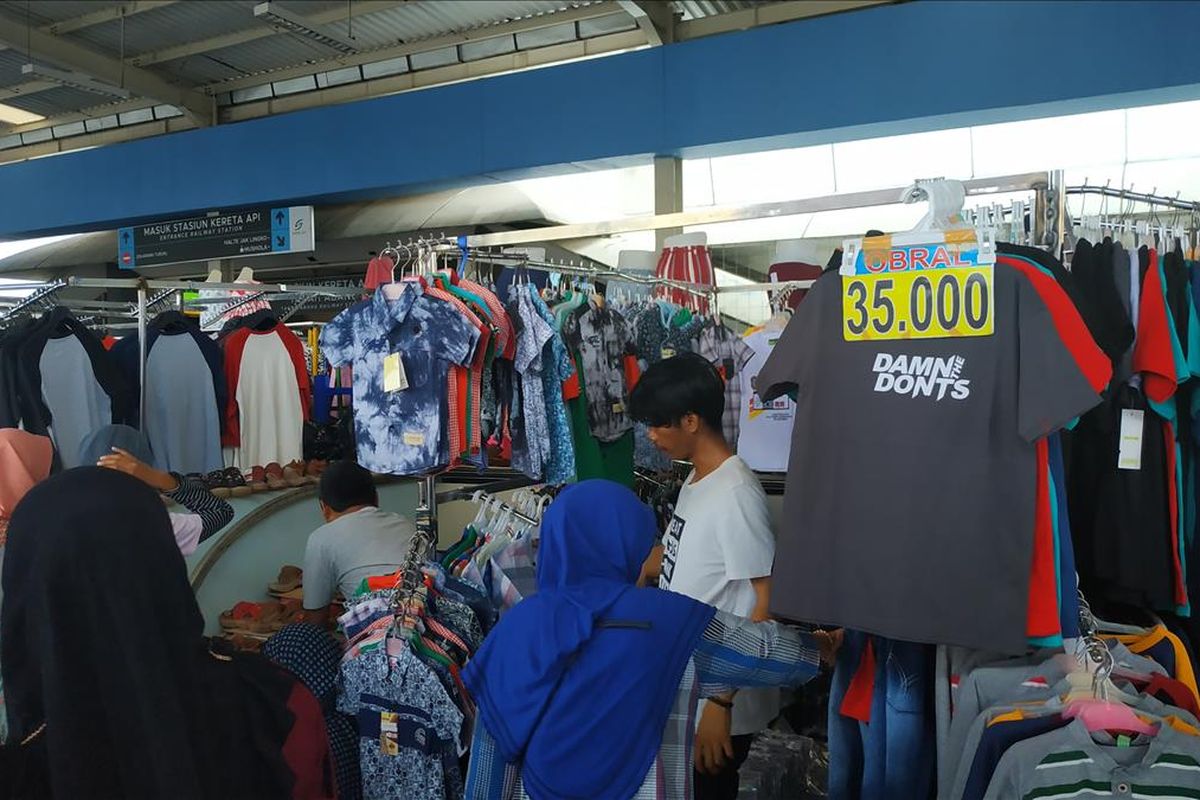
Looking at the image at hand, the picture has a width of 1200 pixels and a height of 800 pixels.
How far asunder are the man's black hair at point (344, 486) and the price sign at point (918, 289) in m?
2.25

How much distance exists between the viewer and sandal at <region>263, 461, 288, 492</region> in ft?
13.8

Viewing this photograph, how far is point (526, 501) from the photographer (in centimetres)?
309

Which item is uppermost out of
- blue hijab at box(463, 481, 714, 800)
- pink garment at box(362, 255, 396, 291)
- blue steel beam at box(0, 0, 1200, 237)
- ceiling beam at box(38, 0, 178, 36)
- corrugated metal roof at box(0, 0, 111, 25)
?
corrugated metal roof at box(0, 0, 111, 25)

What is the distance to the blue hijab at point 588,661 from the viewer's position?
169 centimetres

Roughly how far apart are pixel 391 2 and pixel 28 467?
619 cm

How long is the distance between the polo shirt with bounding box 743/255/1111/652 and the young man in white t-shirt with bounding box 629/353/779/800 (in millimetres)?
219

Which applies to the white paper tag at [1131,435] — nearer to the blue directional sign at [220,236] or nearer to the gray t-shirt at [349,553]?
the gray t-shirt at [349,553]

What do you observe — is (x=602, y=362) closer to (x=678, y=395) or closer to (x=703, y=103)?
(x=678, y=395)

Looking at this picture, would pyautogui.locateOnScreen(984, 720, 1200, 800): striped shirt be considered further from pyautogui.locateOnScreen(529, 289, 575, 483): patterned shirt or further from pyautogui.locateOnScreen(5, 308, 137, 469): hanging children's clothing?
pyautogui.locateOnScreen(5, 308, 137, 469): hanging children's clothing

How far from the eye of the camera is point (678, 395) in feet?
8.03

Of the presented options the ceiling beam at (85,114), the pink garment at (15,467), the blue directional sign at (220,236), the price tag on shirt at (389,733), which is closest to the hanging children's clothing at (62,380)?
the pink garment at (15,467)

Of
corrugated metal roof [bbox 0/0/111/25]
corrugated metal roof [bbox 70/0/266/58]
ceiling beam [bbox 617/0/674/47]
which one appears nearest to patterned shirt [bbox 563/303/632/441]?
ceiling beam [bbox 617/0/674/47]

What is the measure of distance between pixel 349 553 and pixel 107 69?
8534mm

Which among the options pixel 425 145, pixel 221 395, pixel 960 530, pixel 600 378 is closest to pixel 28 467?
pixel 600 378
